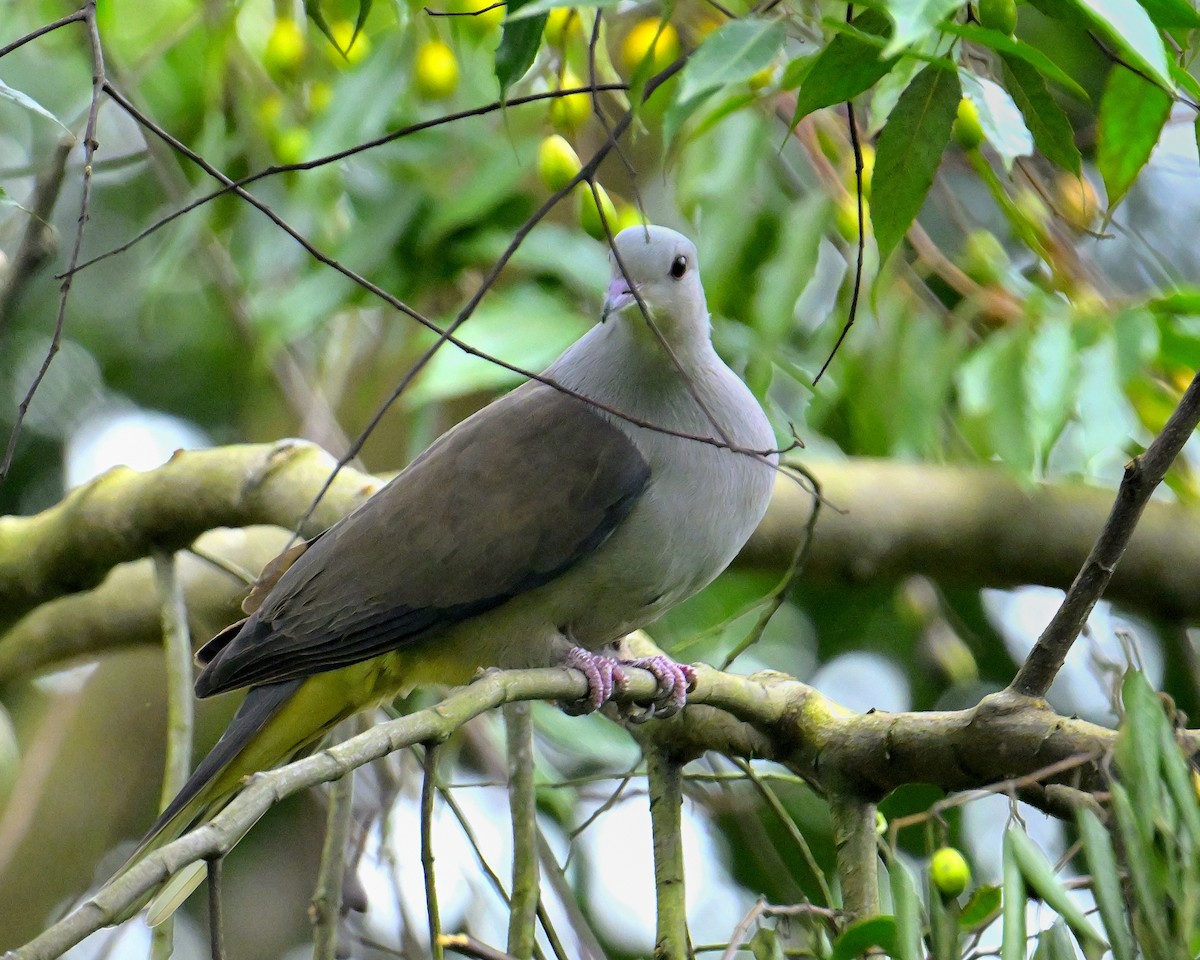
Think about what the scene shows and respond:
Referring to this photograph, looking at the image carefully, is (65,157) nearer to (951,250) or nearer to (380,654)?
(380,654)

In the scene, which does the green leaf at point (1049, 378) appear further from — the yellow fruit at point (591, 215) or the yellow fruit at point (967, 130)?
the yellow fruit at point (591, 215)

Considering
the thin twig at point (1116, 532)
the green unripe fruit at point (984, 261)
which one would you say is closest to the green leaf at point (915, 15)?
the thin twig at point (1116, 532)

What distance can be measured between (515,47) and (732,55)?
259mm

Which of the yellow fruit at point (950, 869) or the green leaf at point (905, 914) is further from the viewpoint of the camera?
the yellow fruit at point (950, 869)

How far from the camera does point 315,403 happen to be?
3416 millimetres

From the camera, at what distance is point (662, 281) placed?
248 centimetres

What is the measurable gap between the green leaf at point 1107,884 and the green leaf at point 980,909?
1.34 feet

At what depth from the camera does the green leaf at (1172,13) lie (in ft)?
4.29

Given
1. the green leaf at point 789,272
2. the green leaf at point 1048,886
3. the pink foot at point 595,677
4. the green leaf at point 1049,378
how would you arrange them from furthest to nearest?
1. the green leaf at point 789,272
2. the green leaf at point 1049,378
3. the pink foot at point 595,677
4. the green leaf at point 1048,886

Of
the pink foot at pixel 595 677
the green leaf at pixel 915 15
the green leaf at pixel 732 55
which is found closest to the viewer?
the green leaf at pixel 915 15

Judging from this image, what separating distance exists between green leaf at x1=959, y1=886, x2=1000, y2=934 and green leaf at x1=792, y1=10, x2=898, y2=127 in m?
0.95

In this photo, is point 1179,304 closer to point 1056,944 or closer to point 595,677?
point 595,677

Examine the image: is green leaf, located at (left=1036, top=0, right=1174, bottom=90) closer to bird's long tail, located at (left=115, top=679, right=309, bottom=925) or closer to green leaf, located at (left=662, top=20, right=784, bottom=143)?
green leaf, located at (left=662, top=20, right=784, bottom=143)

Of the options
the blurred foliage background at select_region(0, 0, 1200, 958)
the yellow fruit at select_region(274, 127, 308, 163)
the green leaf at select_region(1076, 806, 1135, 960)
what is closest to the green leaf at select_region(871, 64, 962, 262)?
the blurred foliage background at select_region(0, 0, 1200, 958)
